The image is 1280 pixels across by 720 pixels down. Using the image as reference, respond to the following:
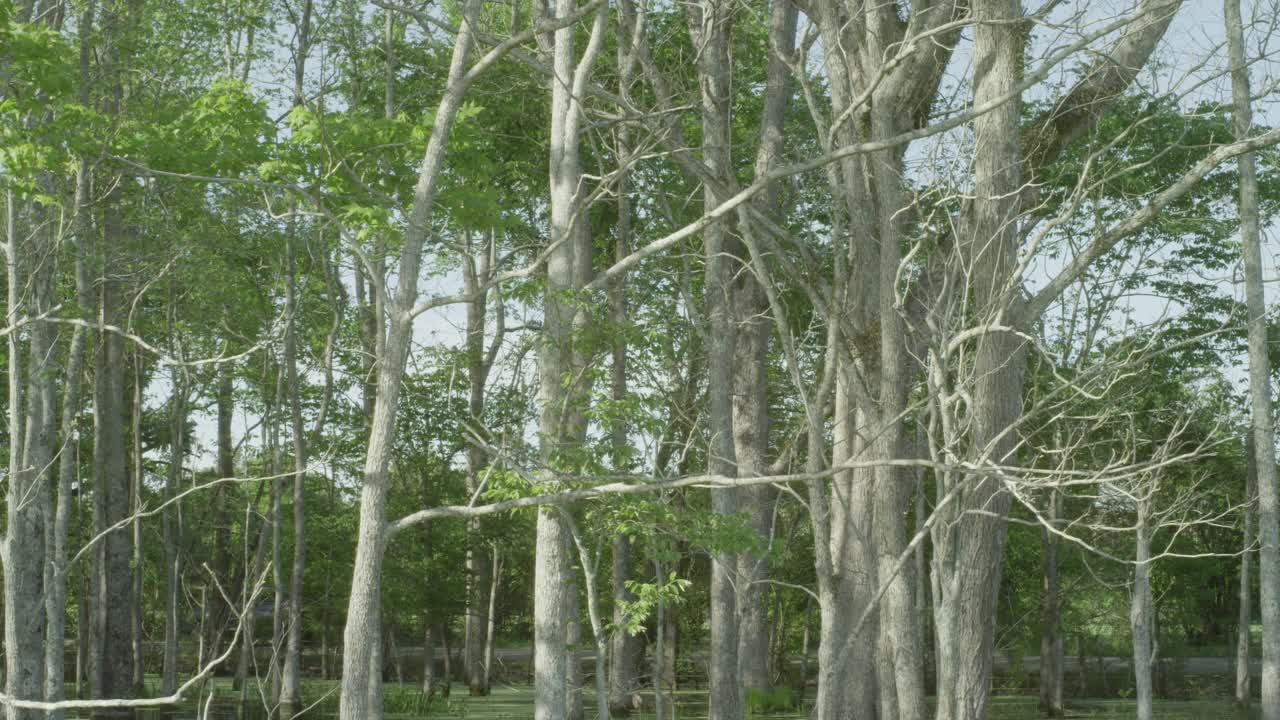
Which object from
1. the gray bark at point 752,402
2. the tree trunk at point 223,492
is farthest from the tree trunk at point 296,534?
the gray bark at point 752,402

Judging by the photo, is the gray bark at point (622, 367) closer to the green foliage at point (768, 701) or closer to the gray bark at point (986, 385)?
the green foliage at point (768, 701)

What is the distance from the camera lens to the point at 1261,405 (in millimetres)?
15672

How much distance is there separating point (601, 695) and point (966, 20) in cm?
622

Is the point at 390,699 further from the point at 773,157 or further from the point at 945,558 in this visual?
the point at 945,558

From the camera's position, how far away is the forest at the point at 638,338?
1064 centimetres

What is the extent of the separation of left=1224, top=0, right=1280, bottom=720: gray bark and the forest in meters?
0.05

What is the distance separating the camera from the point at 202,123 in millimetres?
11570

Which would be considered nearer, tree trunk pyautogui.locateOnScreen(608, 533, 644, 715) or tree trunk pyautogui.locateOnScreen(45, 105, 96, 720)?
tree trunk pyautogui.locateOnScreen(45, 105, 96, 720)

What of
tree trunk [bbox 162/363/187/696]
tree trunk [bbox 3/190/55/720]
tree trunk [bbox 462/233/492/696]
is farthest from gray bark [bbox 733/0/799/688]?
tree trunk [bbox 162/363/187/696]

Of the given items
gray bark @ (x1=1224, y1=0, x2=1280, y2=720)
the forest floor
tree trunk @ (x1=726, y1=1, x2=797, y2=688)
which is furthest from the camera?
the forest floor

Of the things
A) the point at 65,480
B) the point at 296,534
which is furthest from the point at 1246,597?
the point at 65,480

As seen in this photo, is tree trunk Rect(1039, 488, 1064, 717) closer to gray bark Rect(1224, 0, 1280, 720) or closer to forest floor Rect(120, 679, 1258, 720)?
forest floor Rect(120, 679, 1258, 720)

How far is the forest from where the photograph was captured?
10.6m

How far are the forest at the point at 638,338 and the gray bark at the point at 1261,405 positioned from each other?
5 centimetres
